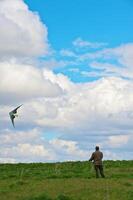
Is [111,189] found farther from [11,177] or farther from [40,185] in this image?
→ [11,177]

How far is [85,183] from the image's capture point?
30.6 m

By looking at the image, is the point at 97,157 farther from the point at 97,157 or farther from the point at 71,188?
the point at 71,188

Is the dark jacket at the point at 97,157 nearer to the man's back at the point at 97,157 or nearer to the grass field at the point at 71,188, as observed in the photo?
the man's back at the point at 97,157

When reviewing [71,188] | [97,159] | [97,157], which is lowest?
[71,188]

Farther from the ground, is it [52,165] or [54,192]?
[52,165]

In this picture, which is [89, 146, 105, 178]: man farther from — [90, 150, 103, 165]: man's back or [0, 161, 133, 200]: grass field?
[0, 161, 133, 200]: grass field

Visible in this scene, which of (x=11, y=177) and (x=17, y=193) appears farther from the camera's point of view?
(x=11, y=177)

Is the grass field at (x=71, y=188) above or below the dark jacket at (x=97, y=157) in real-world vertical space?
below

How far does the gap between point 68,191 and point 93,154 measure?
7067 mm

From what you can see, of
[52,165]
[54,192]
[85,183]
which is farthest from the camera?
[52,165]

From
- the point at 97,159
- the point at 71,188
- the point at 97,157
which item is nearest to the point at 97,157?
the point at 97,157

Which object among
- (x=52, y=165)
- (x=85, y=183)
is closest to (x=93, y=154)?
(x=85, y=183)

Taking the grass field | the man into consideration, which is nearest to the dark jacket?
the man

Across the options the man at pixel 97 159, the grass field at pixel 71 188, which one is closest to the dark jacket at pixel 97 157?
the man at pixel 97 159
